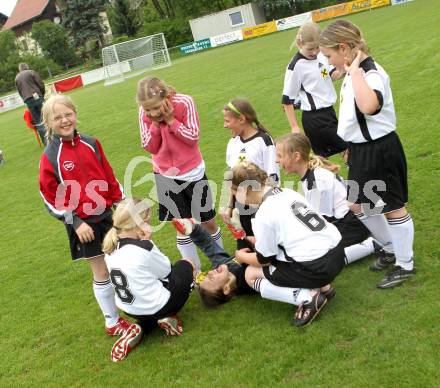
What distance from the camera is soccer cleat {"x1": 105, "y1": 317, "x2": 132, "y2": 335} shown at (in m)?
3.89

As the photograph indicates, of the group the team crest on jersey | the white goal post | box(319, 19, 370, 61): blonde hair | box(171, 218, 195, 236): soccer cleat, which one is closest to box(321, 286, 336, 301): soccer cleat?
box(171, 218, 195, 236): soccer cleat

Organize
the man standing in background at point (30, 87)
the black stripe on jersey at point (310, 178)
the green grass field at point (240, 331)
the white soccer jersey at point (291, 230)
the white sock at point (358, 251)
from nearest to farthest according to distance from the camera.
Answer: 1. the green grass field at point (240, 331)
2. the white soccer jersey at point (291, 230)
3. the black stripe on jersey at point (310, 178)
4. the white sock at point (358, 251)
5. the man standing in background at point (30, 87)

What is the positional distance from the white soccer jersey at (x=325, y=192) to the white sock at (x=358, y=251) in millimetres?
282

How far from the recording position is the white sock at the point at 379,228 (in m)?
3.84

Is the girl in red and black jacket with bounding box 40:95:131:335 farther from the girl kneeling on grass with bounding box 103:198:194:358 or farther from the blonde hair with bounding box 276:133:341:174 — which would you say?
the blonde hair with bounding box 276:133:341:174

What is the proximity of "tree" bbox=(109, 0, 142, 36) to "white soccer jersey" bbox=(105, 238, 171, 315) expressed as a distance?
54.5 meters

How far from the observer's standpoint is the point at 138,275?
3.54 m

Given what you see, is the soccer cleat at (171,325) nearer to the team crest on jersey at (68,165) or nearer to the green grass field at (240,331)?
the green grass field at (240,331)

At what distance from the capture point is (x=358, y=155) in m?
3.49

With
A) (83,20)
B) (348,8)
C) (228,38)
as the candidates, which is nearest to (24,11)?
(83,20)

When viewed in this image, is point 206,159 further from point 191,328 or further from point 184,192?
point 191,328

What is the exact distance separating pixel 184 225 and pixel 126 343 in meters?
1.08

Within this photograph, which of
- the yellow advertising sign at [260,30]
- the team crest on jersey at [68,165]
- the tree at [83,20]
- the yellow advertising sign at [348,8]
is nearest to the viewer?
the team crest on jersey at [68,165]

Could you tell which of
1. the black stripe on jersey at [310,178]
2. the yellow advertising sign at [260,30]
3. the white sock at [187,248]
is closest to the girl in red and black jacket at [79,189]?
the white sock at [187,248]
